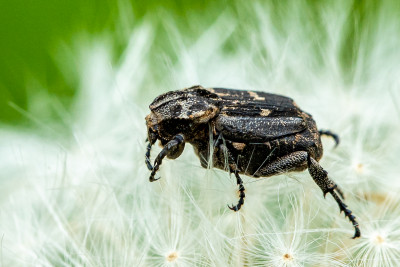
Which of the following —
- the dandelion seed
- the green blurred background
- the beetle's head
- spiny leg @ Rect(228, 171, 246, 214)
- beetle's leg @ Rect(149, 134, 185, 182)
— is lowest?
spiny leg @ Rect(228, 171, 246, 214)

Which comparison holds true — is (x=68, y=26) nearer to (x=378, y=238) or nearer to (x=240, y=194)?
(x=240, y=194)

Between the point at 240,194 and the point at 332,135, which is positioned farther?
the point at 332,135

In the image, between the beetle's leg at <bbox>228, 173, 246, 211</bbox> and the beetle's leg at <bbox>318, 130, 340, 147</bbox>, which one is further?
the beetle's leg at <bbox>318, 130, 340, 147</bbox>

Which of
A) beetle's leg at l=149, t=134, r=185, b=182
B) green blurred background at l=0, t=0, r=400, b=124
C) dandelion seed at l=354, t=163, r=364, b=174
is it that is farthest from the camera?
green blurred background at l=0, t=0, r=400, b=124

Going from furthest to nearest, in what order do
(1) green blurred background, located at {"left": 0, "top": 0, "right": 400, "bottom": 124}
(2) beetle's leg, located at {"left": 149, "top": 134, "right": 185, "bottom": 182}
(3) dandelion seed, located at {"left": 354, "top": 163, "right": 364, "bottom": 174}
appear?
(1) green blurred background, located at {"left": 0, "top": 0, "right": 400, "bottom": 124} → (3) dandelion seed, located at {"left": 354, "top": 163, "right": 364, "bottom": 174} → (2) beetle's leg, located at {"left": 149, "top": 134, "right": 185, "bottom": 182}

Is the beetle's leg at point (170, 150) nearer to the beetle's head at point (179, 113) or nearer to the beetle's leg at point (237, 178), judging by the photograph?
the beetle's head at point (179, 113)

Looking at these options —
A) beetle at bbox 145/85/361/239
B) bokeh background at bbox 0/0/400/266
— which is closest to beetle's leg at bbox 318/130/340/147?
bokeh background at bbox 0/0/400/266

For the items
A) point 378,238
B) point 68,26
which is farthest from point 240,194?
point 68,26

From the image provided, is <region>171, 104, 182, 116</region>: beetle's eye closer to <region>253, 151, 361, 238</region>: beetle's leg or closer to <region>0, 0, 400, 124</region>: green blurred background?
<region>253, 151, 361, 238</region>: beetle's leg
